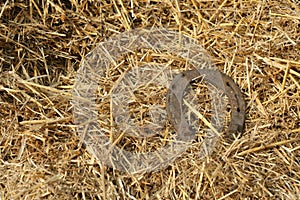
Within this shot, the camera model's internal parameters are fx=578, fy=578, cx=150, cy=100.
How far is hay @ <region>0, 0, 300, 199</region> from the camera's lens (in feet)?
6.20

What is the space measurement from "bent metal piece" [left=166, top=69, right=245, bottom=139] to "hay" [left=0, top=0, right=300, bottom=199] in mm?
39

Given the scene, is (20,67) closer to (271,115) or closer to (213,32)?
(213,32)

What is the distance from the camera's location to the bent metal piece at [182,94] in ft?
6.73

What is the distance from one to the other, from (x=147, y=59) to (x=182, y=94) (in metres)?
0.20

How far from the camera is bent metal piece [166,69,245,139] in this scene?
6.73ft

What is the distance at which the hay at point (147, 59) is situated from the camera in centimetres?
189

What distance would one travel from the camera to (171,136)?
2047mm

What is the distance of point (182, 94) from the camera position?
2.12m

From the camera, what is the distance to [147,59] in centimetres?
220

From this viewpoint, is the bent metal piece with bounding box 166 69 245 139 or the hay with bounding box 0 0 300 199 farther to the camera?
the bent metal piece with bounding box 166 69 245 139

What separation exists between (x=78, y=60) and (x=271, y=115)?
752 mm

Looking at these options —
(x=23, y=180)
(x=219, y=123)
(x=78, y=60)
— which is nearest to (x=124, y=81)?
(x=78, y=60)

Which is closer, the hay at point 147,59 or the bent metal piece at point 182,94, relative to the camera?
the hay at point 147,59

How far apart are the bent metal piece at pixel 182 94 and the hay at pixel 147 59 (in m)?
0.04
